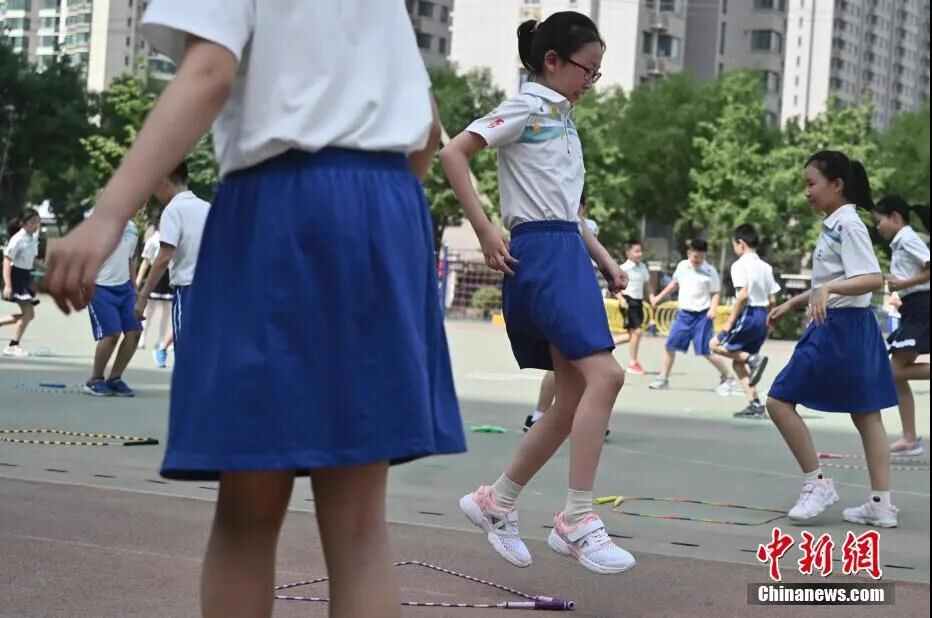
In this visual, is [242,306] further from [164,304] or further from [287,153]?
[164,304]

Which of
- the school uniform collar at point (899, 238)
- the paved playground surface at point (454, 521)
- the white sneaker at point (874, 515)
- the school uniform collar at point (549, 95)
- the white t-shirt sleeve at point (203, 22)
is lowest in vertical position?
the paved playground surface at point (454, 521)

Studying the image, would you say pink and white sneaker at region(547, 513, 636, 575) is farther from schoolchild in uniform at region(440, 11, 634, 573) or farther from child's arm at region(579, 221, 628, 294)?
child's arm at region(579, 221, 628, 294)

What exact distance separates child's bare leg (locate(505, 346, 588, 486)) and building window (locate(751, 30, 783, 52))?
224 ft

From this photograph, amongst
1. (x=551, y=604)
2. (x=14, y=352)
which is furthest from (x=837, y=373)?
(x=14, y=352)

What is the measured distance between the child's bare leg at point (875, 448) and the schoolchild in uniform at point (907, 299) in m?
2.81

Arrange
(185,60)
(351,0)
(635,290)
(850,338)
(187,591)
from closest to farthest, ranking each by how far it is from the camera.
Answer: (185,60)
(351,0)
(187,591)
(850,338)
(635,290)

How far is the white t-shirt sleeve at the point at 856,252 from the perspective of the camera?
720 centimetres

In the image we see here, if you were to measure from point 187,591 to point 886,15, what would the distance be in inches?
2249

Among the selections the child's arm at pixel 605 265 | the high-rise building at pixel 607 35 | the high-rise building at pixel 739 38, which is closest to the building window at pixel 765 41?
the high-rise building at pixel 739 38

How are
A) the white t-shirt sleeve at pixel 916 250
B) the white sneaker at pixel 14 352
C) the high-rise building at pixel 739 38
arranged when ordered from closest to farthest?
the white t-shirt sleeve at pixel 916 250, the white sneaker at pixel 14 352, the high-rise building at pixel 739 38

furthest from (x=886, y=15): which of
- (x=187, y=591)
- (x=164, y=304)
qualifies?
(x=187, y=591)

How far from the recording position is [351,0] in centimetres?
286

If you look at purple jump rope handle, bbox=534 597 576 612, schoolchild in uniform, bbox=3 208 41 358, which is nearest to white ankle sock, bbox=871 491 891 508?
purple jump rope handle, bbox=534 597 576 612

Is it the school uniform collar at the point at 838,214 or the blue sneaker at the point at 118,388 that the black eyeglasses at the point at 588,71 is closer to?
the school uniform collar at the point at 838,214
